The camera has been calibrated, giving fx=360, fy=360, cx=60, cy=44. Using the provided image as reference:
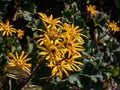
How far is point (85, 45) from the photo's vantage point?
3895mm

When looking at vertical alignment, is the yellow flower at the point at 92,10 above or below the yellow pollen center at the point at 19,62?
above

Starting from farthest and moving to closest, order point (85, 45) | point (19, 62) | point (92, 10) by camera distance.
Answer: point (92, 10) → point (85, 45) → point (19, 62)

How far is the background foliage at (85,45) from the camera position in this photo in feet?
10.7

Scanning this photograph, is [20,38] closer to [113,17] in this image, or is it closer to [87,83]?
[87,83]

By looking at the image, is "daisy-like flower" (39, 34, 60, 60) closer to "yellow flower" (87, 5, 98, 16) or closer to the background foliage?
the background foliage

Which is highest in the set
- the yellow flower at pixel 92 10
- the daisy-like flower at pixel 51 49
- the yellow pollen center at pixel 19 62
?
the yellow flower at pixel 92 10

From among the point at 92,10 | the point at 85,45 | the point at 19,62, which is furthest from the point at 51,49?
the point at 92,10

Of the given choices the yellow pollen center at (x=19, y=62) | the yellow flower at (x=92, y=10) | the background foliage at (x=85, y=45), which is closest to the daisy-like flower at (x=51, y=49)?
the yellow pollen center at (x=19, y=62)

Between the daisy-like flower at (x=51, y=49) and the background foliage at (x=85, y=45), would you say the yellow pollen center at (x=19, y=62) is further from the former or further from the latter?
the daisy-like flower at (x=51, y=49)

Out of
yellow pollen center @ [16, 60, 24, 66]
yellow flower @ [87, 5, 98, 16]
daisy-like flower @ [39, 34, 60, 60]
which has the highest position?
yellow flower @ [87, 5, 98, 16]

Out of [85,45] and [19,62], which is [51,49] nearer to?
[19,62]

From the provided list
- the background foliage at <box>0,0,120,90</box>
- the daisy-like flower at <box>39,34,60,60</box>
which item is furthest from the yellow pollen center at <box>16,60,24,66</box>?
the daisy-like flower at <box>39,34,60,60</box>

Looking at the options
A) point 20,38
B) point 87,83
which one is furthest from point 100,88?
point 20,38

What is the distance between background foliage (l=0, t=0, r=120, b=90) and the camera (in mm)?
3270
